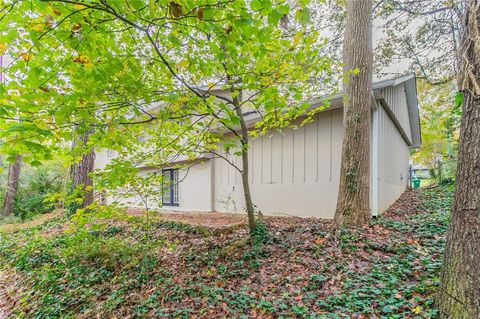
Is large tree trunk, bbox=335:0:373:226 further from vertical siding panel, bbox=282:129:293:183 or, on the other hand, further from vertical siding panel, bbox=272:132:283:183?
vertical siding panel, bbox=272:132:283:183

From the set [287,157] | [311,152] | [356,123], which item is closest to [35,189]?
[287,157]

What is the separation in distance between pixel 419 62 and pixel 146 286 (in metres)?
13.5

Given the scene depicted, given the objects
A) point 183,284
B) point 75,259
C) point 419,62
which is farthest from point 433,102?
point 75,259

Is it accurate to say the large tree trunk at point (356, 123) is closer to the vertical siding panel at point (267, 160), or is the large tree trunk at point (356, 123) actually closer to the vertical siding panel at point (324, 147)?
the vertical siding panel at point (324, 147)

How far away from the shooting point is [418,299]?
274 centimetres

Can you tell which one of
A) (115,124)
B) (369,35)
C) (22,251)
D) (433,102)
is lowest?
(22,251)

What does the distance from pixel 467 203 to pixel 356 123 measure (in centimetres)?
310

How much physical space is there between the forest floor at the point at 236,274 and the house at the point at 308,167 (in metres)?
1.55

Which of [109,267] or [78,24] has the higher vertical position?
[78,24]

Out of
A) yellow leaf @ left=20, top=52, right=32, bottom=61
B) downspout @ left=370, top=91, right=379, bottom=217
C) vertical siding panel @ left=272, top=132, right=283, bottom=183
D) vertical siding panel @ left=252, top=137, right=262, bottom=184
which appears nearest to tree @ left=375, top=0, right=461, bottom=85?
downspout @ left=370, top=91, right=379, bottom=217

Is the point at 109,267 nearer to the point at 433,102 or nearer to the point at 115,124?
the point at 115,124

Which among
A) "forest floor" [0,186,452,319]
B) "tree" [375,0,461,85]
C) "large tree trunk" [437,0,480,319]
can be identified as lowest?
"forest floor" [0,186,452,319]

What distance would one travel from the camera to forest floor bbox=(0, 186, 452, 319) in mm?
3051

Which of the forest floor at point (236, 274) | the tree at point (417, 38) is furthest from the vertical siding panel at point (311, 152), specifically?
the tree at point (417, 38)
